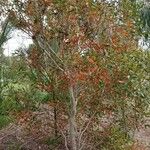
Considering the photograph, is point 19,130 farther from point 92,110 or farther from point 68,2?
point 68,2

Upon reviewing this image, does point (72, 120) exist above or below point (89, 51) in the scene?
below

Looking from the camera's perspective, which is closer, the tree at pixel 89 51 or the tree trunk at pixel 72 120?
the tree at pixel 89 51

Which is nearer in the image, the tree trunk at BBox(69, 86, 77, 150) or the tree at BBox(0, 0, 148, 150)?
the tree at BBox(0, 0, 148, 150)

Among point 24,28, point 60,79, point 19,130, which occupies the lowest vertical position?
point 19,130

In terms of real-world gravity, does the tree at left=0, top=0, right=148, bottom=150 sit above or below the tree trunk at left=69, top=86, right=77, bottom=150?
above

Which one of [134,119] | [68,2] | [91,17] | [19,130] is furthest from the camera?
[19,130]

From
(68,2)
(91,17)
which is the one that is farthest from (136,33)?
(68,2)

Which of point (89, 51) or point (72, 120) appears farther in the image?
point (72, 120)

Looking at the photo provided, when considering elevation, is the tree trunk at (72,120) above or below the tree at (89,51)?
below

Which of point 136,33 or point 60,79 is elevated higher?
point 136,33

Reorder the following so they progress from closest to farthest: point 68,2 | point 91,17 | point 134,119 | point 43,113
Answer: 1. point 68,2
2. point 91,17
3. point 134,119
4. point 43,113

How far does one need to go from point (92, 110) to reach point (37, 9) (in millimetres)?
1869

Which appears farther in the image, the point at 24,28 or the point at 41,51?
the point at 41,51

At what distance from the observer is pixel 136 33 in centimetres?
834
